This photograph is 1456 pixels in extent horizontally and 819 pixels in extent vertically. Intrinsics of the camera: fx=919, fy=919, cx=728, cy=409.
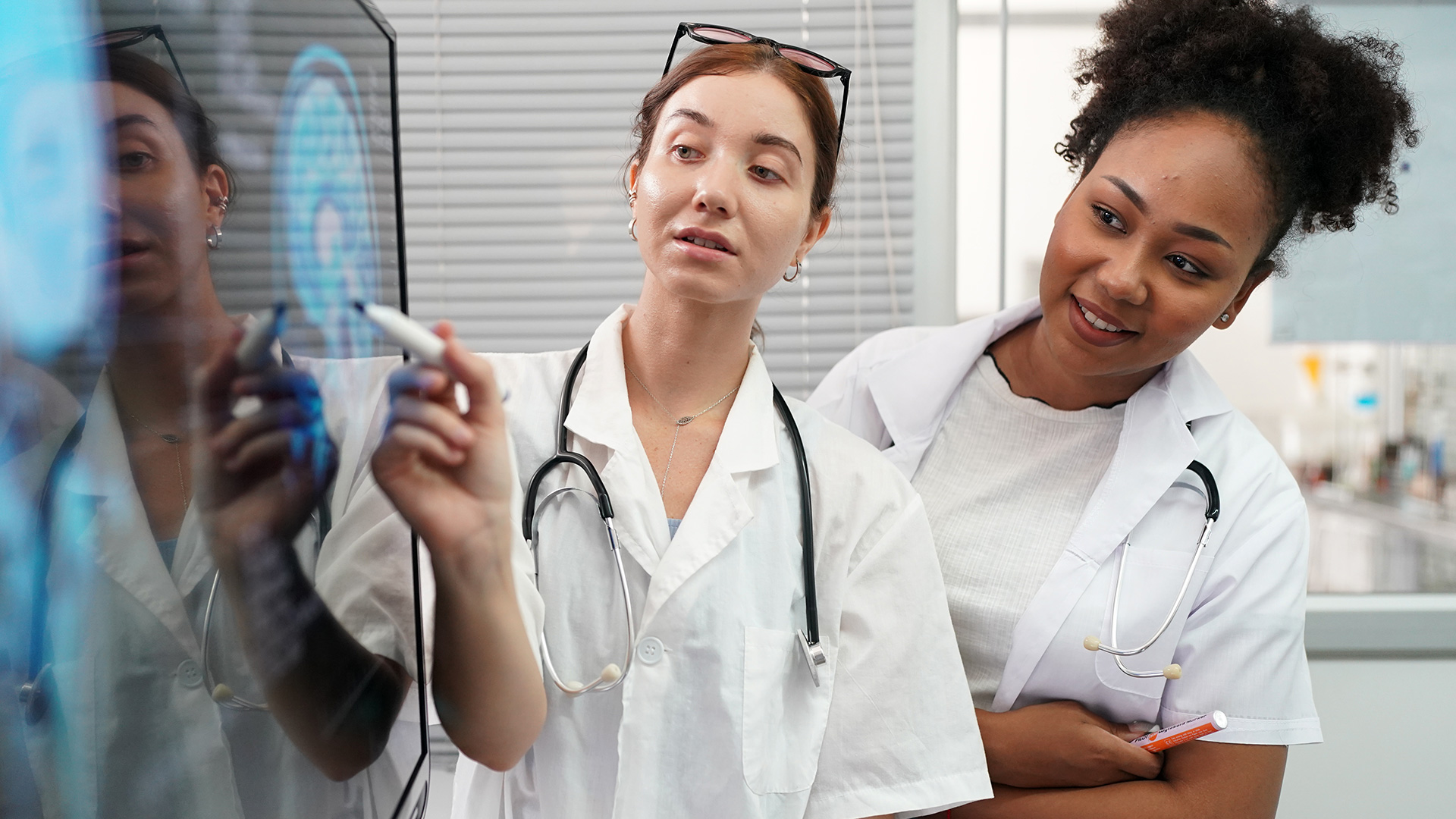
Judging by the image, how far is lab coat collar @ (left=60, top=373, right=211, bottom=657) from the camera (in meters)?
0.29

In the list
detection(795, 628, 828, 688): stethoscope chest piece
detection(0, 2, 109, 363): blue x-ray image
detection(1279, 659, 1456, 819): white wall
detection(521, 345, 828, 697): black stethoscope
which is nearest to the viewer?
detection(0, 2, 109, 363): blue x-ray image

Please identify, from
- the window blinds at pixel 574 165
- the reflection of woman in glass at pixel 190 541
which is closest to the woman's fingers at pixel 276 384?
the reflection of woman in glass at pixel 190 541

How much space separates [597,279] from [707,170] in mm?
923

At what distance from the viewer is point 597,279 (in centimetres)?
186

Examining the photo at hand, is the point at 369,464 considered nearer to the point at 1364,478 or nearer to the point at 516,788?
the point at 516,788

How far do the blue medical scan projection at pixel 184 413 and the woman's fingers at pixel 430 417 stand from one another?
0.02 metres

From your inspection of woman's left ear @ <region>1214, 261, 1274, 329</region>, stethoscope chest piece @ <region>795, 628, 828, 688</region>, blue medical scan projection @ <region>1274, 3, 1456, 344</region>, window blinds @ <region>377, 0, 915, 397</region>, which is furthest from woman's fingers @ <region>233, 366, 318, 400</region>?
blue medical scan projection @ <region>1274, 3, 1456, 344</region>

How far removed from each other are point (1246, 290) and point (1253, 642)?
0.46 metres

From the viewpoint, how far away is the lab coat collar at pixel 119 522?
288mm

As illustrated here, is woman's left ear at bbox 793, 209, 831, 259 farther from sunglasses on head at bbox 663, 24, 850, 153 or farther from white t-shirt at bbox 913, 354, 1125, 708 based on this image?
white t-shirt at bbox 913, 354, 1125, 708

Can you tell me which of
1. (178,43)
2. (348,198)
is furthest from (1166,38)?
(178,43)

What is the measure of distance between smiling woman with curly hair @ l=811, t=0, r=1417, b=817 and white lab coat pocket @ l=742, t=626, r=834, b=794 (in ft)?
0.95

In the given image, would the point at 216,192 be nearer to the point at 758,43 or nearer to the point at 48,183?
the point at 48,183

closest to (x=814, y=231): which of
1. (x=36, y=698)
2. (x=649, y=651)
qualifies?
(x=649, y=651)
